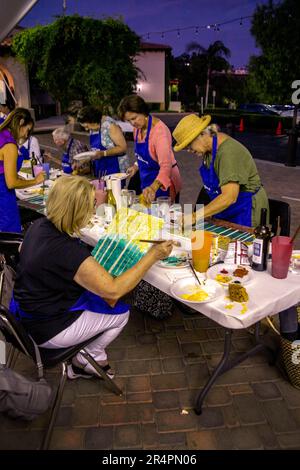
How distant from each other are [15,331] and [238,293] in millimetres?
1181

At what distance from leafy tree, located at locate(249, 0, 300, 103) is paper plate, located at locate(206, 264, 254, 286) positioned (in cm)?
1614

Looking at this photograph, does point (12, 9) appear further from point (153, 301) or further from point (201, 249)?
point (201, 249)

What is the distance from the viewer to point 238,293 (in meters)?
2.04

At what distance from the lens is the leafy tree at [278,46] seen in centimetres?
1562

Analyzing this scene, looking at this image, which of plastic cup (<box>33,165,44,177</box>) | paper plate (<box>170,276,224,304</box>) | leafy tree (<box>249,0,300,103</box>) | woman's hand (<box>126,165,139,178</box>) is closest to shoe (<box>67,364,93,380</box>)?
paper plate (<box>170,276,224,304</box>)

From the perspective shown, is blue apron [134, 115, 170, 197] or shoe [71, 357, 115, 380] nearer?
shoe [71, 357, 115, 380]

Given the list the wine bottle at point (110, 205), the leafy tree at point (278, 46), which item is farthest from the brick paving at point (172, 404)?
the leafy tree at point (278, 46)

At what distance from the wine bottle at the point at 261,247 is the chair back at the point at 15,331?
139 centimetres

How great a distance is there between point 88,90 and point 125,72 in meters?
1.88

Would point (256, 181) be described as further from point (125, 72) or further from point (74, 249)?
point (125, 72)

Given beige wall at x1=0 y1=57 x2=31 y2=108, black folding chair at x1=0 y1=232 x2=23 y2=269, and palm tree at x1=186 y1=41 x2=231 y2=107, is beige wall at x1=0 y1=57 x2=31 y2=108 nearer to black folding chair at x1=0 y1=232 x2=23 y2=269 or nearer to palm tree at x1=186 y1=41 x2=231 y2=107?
palm tree at x1=186 y1=41 x2=231 y2=107

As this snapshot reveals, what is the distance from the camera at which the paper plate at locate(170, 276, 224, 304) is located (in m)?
2.06

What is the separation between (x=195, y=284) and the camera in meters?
2.21
